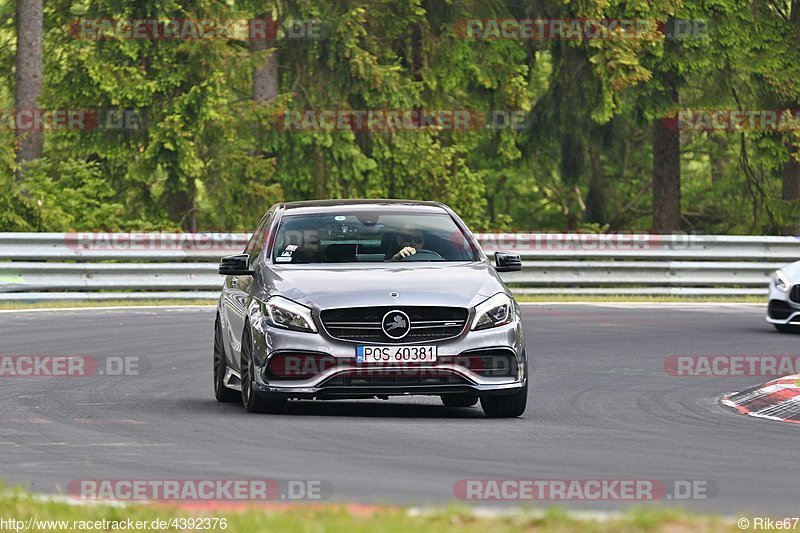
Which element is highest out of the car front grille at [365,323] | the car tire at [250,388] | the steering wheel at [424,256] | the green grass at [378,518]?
the steering wheel at [424,256]

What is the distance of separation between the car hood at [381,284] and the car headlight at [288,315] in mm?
50

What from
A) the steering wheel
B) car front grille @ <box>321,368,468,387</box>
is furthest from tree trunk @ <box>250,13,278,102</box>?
car front grille @ <box>321,368,468,387</box>

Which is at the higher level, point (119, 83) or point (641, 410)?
point (119, 83)

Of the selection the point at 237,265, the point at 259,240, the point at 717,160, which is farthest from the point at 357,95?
the point at 237,265

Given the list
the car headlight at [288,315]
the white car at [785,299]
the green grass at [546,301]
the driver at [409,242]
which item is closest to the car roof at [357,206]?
the driver at [409,242]

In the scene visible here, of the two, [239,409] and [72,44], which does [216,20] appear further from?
[239,409]

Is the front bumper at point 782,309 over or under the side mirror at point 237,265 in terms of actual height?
under

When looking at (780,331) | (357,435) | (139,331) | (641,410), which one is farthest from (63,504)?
(780,331)

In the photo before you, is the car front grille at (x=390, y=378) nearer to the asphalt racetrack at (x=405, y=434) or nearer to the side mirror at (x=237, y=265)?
the asphalt racetrack at (x=405, y=434)

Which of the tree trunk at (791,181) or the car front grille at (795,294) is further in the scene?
the tree trunk at (791,181)

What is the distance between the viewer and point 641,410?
12.7 meters

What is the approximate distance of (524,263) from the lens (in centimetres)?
2680

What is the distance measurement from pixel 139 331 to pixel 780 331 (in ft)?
26.0

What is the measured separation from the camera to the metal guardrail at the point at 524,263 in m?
24.2
